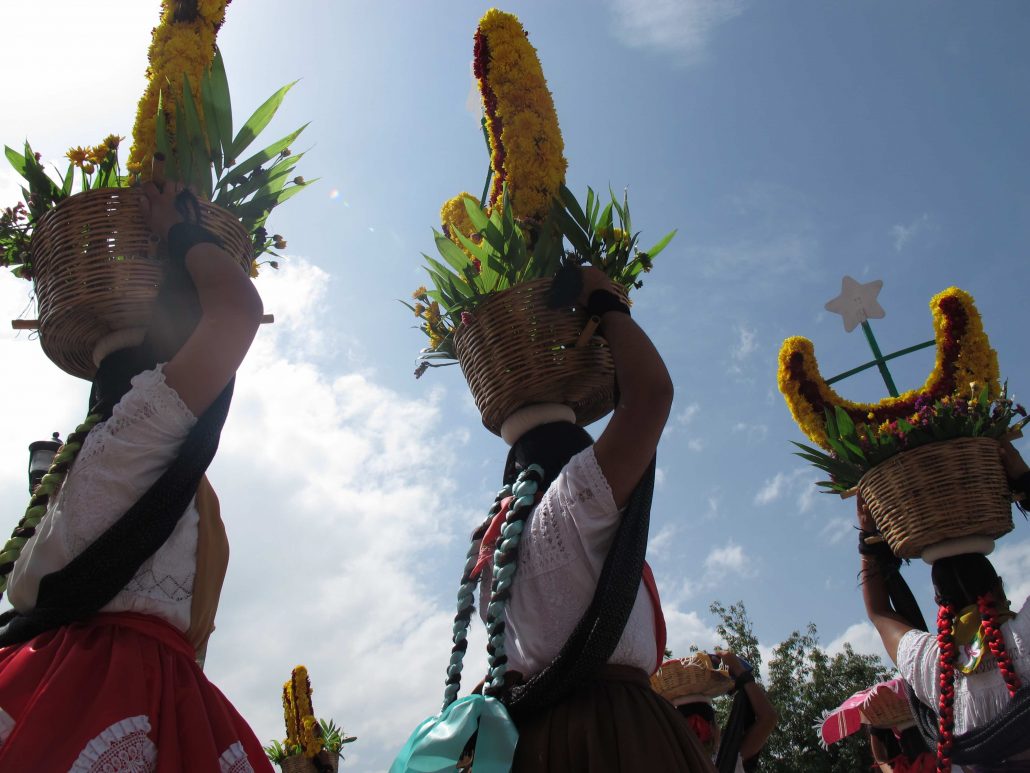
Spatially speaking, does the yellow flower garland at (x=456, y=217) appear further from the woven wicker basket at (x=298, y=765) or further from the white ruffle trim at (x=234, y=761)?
the woven wicker basket at (x=298, y=765)

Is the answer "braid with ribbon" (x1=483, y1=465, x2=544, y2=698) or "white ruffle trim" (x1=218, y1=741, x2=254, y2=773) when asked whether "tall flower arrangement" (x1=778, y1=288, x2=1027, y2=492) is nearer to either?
"braid with ribbon" (x1=483, y1=465, x2=544, y2=698)

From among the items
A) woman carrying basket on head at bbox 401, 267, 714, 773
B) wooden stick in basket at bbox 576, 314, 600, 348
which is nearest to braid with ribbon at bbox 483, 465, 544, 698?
woman carrying basket on head at bbox 401, 267, 714, 773

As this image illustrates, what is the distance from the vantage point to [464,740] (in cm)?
223

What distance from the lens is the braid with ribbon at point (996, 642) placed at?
3658 millimetres

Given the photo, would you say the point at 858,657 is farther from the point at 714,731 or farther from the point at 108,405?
the point at 108,405

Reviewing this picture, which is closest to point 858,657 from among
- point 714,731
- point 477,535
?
point 714,731

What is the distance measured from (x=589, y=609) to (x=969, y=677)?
8.17ft

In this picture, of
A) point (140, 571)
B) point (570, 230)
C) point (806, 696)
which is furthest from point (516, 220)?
point (806, 696)

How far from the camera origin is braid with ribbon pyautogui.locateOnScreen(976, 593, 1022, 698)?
366cm

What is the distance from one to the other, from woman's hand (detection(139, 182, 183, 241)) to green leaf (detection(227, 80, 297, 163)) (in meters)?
0.46

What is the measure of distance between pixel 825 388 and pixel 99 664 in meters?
3.90

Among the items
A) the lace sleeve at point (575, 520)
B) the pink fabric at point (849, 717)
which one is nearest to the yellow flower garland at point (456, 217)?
the lace sleeve at point (575, 520)

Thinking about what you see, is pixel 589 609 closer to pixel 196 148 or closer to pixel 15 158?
pixel 196 148

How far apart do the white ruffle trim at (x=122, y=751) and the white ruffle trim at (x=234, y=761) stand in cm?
14
